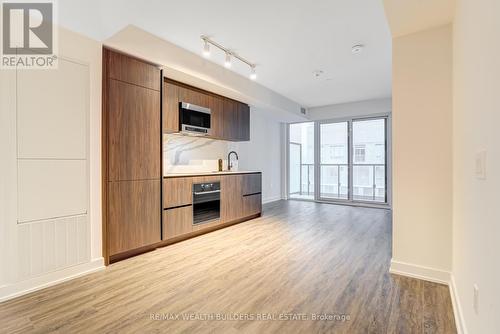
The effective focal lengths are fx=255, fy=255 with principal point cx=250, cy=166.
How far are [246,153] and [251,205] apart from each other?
5.60 feet

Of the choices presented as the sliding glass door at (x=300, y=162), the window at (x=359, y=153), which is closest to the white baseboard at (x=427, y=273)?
the window at (x=359, y=153)

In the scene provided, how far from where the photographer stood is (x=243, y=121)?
5070 millimetres

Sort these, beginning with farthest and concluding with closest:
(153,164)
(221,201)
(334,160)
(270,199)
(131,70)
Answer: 1. (270,199)
2. (334,160)
3. (221,201)
4. (153,164)
5. (131,70)

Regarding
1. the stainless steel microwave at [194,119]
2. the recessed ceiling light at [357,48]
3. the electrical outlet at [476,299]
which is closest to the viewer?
the electrical outlet at [476,299]

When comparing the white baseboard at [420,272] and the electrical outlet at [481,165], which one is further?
the white baseboard at [420,272]

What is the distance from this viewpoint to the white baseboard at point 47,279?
82.2 inches

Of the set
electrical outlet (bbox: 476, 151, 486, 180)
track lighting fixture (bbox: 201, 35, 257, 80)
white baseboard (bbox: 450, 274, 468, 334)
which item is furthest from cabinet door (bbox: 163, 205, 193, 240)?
electrical outlet (bbox: 476, 151, 486, 180)

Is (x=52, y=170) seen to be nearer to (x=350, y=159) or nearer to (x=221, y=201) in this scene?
(x=221, y=201)

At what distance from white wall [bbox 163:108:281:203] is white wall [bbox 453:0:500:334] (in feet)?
11.7

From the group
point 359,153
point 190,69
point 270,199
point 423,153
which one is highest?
point 190,69

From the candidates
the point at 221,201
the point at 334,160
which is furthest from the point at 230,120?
the point at 334,160

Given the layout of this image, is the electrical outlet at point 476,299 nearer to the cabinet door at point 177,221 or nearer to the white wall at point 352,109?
the cabinet door at point 177,221

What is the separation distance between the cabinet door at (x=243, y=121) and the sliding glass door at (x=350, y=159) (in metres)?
2.76

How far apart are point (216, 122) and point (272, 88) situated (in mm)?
1586
